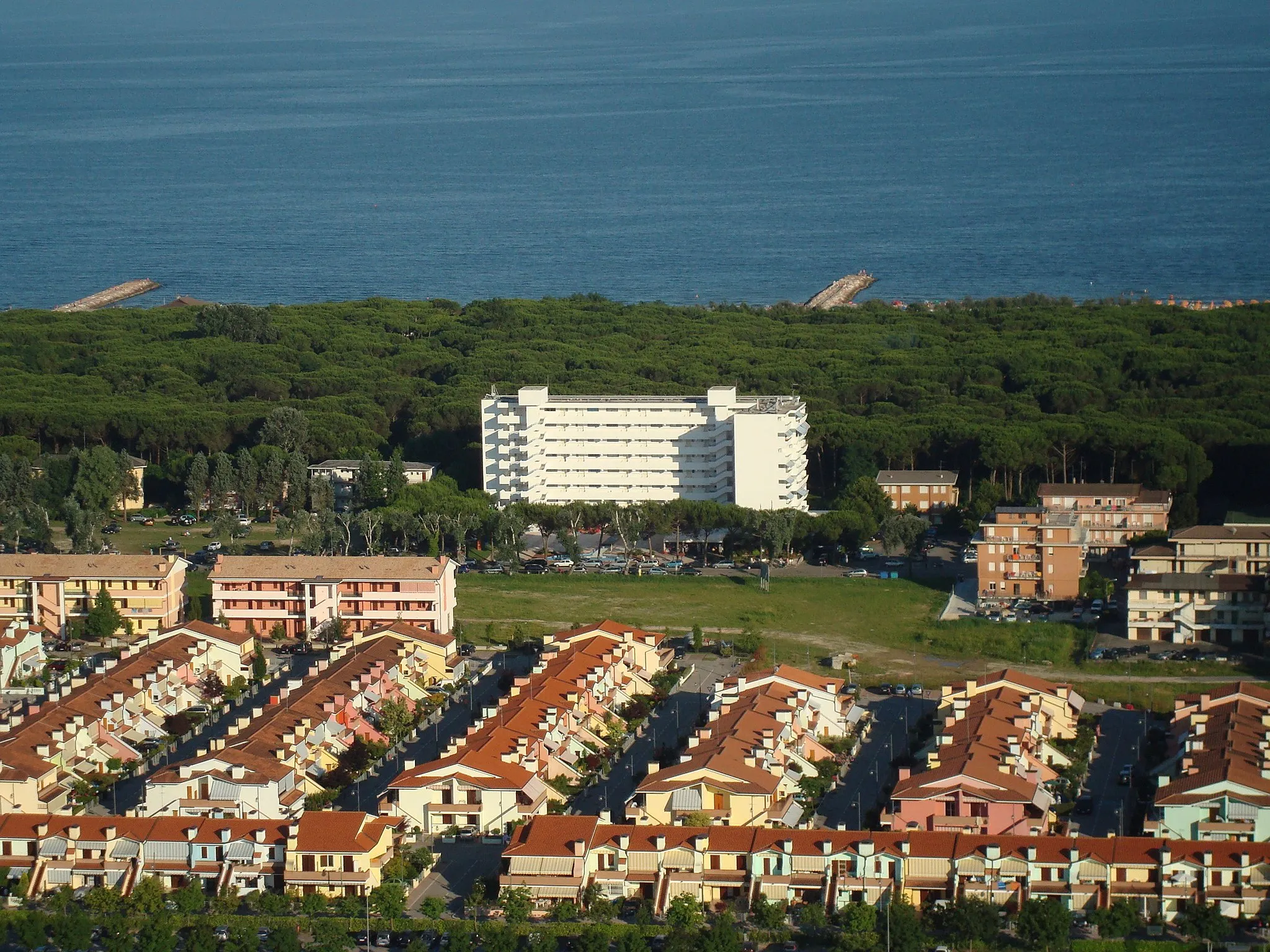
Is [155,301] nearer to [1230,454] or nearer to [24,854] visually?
[1230,454]

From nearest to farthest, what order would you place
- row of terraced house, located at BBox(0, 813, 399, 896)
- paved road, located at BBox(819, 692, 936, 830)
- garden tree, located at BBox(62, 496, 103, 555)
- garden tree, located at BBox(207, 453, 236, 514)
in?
row of terraced house, located at BBox(0, 813, 399, 896)
paved road, located at BBox(819, 692, 936, 830)
garden tree, located at BBox(62, 496, 103, 555)
garden tree, located at BBox(207, 453, 236, 514)

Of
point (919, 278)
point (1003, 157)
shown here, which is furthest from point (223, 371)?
point (1003, 157)

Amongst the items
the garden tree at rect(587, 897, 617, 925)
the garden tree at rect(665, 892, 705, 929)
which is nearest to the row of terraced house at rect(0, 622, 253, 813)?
the garden tree at rect(587, 897, 617, 925)

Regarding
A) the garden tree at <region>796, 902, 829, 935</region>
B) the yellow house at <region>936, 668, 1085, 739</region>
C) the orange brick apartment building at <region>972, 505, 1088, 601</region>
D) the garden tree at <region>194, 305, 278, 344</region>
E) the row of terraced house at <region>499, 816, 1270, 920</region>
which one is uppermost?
the garden tree at <region>194, 305, 278, 344</region>

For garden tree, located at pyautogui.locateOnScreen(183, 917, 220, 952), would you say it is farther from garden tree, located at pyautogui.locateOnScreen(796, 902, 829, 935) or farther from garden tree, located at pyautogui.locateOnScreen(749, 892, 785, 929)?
garden tree, located at pyautogui.locateOnScreen(796, 902, 829, 935)

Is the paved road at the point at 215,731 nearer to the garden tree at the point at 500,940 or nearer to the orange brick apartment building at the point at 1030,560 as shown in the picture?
the garden tree at the point at 500,940

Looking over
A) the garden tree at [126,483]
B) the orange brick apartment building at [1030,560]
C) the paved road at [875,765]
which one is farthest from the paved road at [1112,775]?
the garden tree at [126,483]
